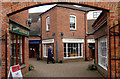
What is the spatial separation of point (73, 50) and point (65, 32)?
97.5 inches

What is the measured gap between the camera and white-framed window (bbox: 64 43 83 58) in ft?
47.1

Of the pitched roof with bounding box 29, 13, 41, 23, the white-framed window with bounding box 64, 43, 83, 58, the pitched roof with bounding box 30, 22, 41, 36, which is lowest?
the white-framed window with bounding box 64, 43, 83, 58

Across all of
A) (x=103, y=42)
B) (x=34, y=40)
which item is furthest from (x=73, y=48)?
(x=103, y=42)

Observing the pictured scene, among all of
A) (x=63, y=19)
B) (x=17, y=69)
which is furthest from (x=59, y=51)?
(x=17, y=69)

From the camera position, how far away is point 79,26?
602 inches

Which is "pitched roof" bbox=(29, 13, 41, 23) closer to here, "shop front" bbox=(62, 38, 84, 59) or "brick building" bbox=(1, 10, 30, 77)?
"shop front" bbox=(62, 38, 84, 59)

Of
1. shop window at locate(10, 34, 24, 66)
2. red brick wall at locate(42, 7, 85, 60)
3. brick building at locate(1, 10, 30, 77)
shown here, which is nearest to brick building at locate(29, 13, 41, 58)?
red brick wall at locate(42, 7, 85, 60)

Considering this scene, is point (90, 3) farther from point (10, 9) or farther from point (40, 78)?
point (40, 78)

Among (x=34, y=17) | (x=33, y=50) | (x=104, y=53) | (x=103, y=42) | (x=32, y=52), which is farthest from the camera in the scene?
(x=34, y=17)

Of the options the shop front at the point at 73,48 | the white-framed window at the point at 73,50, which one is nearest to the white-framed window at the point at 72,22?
the shop front at the point at 73,48

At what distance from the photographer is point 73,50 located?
14891 mm

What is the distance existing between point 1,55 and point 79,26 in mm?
11621

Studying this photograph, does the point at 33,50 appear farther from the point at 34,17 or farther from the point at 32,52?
the point at 34,17

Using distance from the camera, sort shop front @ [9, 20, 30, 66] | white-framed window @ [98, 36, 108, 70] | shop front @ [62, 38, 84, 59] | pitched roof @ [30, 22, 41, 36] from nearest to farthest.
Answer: shop front @ [9, 20, 30, 66] → white-framed window @ [98, 36, 108, 70] → shop front @ [62, 38, 84, 59] → pitched roof @ [30, 22, 41, 36]
